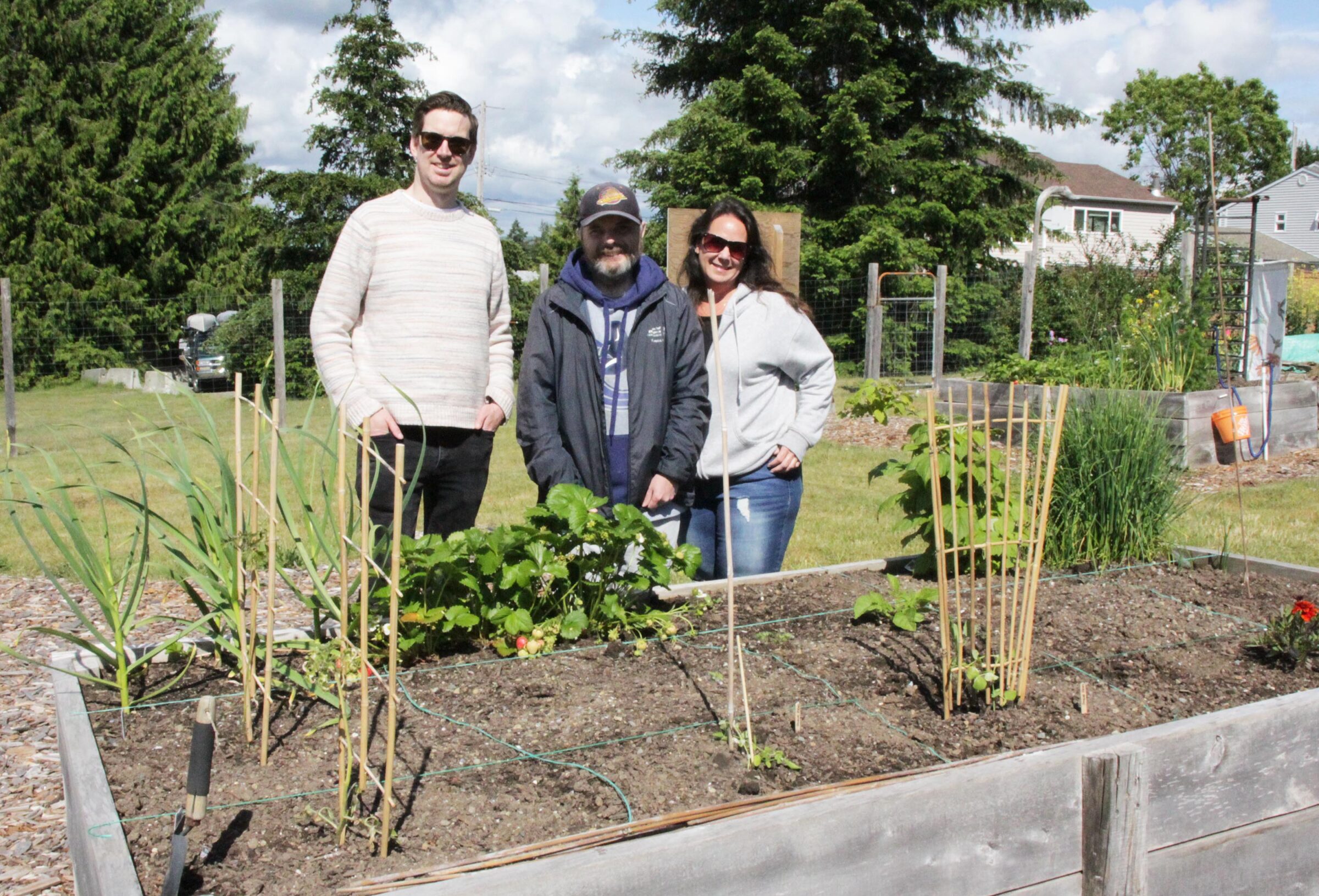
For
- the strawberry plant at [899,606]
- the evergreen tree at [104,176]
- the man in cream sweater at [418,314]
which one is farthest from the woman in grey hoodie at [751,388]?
the evergreen tree at [104,176]

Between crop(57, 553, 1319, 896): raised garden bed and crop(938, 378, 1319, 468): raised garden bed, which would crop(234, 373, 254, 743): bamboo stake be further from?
crop(938, 378, 1319, 468): raised garden bed

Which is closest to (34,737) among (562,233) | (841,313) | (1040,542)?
(1040,542)

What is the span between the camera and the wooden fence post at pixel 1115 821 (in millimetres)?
1750

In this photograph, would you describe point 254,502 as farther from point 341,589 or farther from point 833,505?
point 833,505

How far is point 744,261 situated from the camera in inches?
122

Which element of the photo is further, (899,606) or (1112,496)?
(1112,496)

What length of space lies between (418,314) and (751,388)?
3.28ft

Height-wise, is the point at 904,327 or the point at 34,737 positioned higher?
the point at 904,327

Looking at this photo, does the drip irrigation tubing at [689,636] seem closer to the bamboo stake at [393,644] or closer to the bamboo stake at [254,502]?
the bamboo stake at [254,502]

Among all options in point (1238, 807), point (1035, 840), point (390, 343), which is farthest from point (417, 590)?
point (1238, 807)

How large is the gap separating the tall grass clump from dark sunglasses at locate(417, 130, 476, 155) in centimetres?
232

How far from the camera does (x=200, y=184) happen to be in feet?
67.8

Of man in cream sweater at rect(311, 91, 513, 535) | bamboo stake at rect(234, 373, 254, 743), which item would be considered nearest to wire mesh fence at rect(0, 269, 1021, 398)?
man in cream sweater at rect(311, 91, 513, 535)

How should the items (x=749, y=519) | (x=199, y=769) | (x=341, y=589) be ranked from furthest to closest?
(x=749, y=519), (x=341, y=589), (x=199, y=769)
